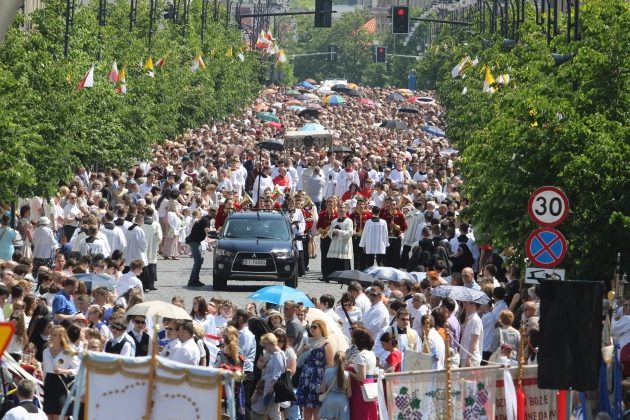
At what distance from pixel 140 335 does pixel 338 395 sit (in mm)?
2651

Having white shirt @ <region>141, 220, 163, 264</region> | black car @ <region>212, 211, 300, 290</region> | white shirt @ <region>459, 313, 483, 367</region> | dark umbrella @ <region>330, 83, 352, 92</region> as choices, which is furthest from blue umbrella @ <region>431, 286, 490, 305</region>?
dark umbrella @ <region>330, 83, 352, 92</region>

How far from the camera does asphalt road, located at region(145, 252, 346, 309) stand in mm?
30361

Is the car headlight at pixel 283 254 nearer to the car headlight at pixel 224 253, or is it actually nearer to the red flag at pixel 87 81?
the car headlight at pixel 224 253

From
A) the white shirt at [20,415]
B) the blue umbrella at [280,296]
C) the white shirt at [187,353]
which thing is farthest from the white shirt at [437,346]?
the white shirt at [20,415]

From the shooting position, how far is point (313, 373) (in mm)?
18125

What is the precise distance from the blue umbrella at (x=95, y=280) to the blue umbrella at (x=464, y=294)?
13.0 feet

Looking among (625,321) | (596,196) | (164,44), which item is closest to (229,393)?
(625,321)

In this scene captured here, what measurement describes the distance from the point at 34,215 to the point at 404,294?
12318 millimetres

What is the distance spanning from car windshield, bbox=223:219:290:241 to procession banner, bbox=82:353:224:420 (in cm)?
1891

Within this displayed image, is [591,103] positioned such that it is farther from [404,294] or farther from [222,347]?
[222,347]

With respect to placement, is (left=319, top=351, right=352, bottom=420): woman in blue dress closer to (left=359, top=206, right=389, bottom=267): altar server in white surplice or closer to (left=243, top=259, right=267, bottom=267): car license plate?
(left=243, top=259, right=267, bottom=267): car license plate

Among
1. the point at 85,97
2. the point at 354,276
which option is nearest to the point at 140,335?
the point at 354,276

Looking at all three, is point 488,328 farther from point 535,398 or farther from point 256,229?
point 256,229

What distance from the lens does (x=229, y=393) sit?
12703mm
